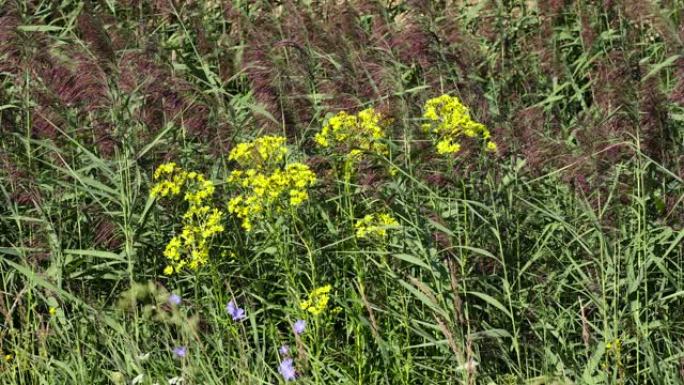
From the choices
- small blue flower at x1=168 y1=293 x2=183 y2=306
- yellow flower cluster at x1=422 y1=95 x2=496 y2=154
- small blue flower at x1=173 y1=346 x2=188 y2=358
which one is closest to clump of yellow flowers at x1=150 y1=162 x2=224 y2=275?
small blue flower at x1=168 y1=293 x2=183 y2=306

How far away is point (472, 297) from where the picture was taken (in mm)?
4555

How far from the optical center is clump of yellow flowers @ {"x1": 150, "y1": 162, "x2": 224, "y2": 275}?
14.8 feet

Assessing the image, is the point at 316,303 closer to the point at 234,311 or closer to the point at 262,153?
the point at 234,311

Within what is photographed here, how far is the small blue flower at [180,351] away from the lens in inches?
169

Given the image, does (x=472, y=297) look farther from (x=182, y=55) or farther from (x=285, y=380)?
(x=182, y=55)

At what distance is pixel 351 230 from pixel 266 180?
44cm

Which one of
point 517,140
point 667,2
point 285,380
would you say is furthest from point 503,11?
point 285,380

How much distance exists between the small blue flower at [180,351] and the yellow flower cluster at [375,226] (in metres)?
0.68

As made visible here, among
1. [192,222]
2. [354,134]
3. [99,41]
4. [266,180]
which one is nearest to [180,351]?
[192,222]

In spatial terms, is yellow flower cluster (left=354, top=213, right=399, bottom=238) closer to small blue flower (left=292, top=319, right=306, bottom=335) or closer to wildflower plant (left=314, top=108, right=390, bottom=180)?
wildflower plant (left=314, top=108, right=390, bottom=180)

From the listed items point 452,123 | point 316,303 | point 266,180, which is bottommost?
point 316,303

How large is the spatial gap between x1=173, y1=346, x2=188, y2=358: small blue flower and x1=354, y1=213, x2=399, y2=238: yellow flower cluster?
2.22 feet

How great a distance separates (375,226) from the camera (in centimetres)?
447

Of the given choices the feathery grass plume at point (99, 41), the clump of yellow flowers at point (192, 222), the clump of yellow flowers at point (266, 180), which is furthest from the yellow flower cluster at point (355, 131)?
the feathery grass plume at point (99, 41)
